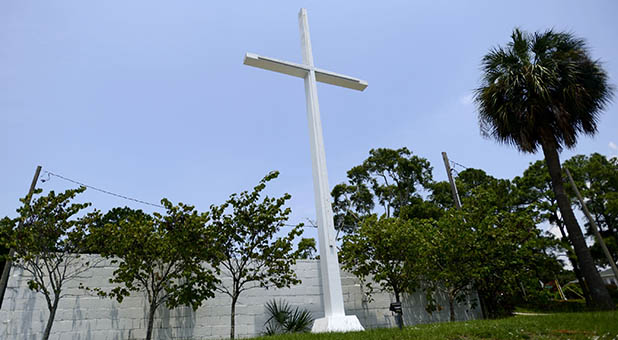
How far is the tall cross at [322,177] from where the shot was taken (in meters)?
7.49

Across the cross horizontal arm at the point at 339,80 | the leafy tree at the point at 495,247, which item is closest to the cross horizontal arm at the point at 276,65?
the cross horizontal arm at the point at 339,80

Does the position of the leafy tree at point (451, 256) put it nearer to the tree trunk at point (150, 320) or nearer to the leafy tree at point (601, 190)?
the tree trunk at point (150, 320)

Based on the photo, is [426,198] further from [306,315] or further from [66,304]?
[66,304]

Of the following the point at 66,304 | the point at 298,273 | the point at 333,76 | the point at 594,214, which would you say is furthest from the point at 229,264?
the point at 594,214

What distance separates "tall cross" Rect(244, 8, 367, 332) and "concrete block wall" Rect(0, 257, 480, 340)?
2.56 m

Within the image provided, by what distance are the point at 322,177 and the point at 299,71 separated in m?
2.72

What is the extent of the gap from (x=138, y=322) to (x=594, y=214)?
28305mm

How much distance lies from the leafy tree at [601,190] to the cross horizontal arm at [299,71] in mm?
21514

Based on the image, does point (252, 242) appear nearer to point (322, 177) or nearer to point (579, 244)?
point (322, 177)

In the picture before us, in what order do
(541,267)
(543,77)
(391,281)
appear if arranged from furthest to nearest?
(541,267) → (543,77) → (391,281)

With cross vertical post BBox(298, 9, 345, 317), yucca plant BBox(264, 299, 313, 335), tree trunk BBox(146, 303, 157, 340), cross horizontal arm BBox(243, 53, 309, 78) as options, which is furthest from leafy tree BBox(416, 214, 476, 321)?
tree trunk BBox(146, 303, 157, 340)

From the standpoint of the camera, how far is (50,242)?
845 centimetres

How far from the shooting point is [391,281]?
432 inches

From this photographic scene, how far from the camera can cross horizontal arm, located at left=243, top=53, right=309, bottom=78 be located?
883 centimetres
